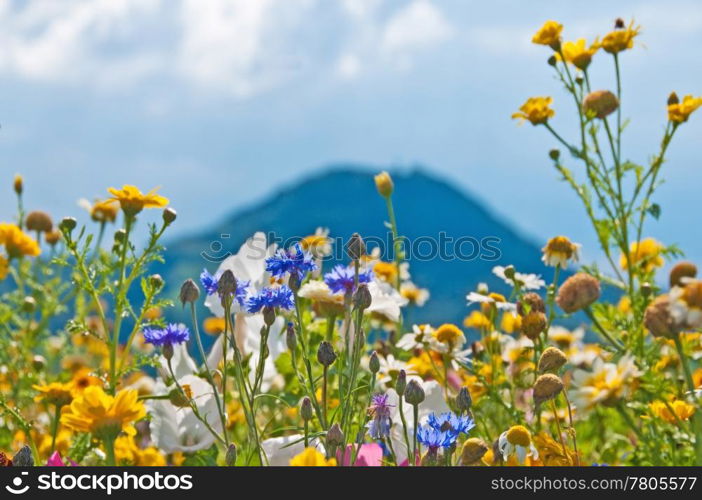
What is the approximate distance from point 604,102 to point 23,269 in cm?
141

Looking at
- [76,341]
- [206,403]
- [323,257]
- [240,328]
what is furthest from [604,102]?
[76,341]

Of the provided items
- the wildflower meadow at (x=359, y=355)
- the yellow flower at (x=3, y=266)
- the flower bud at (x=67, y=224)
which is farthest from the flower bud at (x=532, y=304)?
the yellow flower at (x=3, y=266)

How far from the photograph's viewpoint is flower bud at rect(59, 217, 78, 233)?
130cm

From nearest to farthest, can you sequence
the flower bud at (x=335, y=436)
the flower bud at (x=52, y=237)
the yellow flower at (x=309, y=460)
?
the yellow flower at (x=309, y=460) → the flower bud at (x=335, y=436) → the flower bud at (x=52, y=237)

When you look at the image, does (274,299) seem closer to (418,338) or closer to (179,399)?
(179,399)

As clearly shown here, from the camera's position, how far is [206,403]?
1.30m

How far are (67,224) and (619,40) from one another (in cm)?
107

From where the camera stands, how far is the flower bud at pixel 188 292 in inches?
38.6

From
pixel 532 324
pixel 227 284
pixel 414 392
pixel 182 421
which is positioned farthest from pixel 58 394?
pixel 532 324

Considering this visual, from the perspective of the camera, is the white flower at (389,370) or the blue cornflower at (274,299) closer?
the blue cornflower at (274,299)

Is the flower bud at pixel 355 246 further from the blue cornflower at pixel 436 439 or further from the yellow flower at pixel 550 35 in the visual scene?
the yellow flower at pixel 550 35

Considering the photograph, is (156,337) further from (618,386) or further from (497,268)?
(497,268)

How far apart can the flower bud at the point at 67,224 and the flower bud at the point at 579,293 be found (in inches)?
28.8

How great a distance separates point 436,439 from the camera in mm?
894
